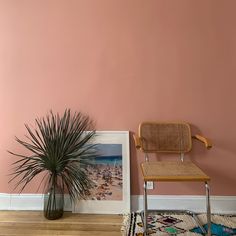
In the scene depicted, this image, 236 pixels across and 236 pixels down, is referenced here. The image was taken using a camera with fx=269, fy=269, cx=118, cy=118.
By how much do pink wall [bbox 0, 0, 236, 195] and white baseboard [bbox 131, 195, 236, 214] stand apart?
0.06 meters

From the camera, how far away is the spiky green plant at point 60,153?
2197 mm

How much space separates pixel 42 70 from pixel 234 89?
1693 mm

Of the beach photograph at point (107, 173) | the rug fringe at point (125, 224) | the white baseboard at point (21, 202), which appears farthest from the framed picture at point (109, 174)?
the white baseboard at point (21, 202)

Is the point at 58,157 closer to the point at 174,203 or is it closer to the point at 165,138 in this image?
the point at 165,138

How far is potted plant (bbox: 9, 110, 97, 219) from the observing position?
2.20 m

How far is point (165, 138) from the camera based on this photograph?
7.43ft

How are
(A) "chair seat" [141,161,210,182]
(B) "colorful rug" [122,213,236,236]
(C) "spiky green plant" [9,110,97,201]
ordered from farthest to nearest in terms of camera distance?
1. (C) "spiky green plant" [9,110,97,201]
2. (B) "colorful rug" [122,213,236,236]
3. (A) "chair seat" [141,161,210,182]

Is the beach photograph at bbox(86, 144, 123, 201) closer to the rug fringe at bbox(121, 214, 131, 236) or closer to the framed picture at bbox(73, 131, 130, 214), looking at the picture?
the framed picture at bbox(73, 131, 130, 214)

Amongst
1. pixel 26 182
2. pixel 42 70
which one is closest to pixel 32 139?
pixel 26 182

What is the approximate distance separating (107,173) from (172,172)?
683mm

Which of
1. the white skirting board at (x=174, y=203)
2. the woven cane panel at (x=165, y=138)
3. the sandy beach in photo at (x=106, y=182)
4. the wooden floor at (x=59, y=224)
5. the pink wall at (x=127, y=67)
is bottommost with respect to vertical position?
the wooden floor at (x=59, y=224)

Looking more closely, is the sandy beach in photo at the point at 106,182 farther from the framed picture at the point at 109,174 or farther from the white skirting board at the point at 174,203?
the white skirting board at the point at 174,203

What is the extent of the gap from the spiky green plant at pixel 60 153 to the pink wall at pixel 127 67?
0.10 m

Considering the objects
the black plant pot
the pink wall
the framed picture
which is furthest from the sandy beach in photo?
the black plant pot
